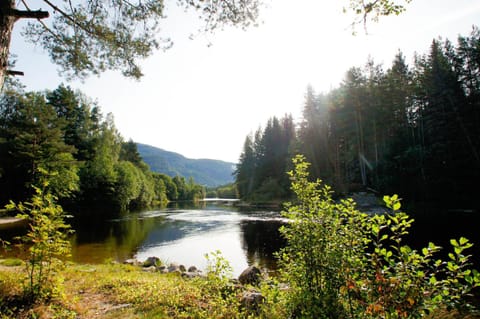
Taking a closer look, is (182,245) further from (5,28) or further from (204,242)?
(5,28)

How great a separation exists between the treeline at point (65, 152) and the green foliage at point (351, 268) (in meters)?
21.3

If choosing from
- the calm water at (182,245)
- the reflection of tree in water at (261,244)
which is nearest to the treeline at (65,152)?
the calm water at (182,245)

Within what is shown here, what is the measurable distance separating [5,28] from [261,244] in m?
16.2

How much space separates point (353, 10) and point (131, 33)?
5264 millimetres

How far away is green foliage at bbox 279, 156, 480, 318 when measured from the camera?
258 centimetres

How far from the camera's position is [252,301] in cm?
507

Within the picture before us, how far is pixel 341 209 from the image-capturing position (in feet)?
12.4

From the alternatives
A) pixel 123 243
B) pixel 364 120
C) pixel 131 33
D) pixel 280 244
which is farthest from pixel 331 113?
pixel 131 33

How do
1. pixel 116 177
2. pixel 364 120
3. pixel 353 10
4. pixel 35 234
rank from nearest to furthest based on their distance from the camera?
pixel 353 10 < pixel 35 234 < pixel 364 120 < pixel 116 177

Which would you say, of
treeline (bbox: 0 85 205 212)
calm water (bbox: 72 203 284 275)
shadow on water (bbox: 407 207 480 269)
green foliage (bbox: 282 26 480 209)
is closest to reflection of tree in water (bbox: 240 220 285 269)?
calm water (bbox: 72 203 284 275)

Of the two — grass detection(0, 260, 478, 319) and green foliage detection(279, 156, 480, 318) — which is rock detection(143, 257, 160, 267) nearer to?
grass detection(0, 260, 478, 319)

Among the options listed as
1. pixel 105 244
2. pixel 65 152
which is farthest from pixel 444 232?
pixel 65 152

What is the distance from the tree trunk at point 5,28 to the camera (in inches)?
152

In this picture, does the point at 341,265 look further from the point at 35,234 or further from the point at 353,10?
the point at 35,234
